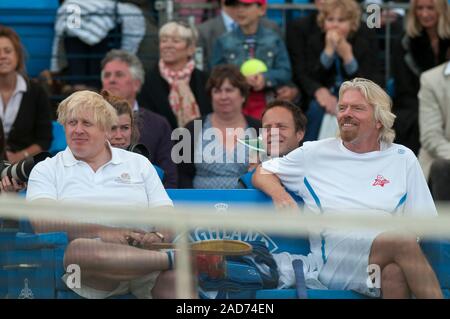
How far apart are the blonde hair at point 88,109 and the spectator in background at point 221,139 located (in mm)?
1574

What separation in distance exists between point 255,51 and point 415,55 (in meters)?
1.29

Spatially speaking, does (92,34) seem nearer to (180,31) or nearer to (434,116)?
(180,31)

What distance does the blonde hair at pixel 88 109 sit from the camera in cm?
642

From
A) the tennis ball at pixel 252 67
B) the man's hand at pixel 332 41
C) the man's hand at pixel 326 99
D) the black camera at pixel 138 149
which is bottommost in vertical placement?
the black camera at pixel 138 149

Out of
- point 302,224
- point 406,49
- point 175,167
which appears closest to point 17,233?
point 302,224

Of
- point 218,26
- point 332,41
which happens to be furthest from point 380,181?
point 218,26

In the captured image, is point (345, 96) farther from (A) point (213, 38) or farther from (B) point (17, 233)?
(A) point (213, 38)

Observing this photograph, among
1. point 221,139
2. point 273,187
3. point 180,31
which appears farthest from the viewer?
point 180,31

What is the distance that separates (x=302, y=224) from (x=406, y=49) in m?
5.78

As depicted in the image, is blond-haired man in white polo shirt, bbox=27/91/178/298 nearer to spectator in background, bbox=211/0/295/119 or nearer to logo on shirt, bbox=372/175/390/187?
logo on shirt, bbox=372/175/390/187

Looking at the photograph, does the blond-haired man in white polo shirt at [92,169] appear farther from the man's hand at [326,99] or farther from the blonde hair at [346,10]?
the blonde hair at [346,10]

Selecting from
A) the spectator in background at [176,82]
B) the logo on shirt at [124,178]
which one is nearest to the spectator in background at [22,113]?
the spectator in background at [176,82]

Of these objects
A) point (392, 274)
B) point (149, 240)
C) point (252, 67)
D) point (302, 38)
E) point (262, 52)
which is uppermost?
point (302, 38)

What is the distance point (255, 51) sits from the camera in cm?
948
